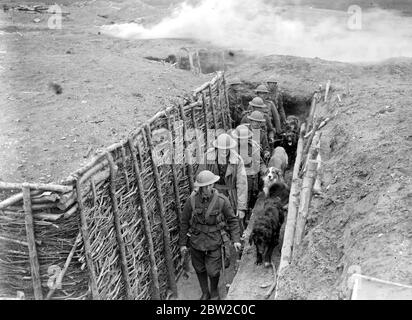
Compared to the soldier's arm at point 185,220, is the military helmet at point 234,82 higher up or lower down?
higher up

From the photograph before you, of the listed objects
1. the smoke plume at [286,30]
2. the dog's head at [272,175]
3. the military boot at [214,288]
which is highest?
the smoke plume at [286,30]

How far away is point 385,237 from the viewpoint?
4562 millimetres

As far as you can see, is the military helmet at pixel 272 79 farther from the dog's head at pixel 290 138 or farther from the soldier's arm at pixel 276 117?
the dog's head at pixel 290 138

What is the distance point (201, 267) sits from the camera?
709 cm

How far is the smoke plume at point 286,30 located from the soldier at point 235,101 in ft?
13.3

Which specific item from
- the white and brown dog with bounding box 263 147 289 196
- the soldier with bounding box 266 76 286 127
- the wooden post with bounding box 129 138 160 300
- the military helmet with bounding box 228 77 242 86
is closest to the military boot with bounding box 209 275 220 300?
the wooden post with bounding box 129 138 160 300

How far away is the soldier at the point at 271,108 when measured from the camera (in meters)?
10.5

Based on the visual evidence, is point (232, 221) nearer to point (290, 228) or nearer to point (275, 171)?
point (290, 228)

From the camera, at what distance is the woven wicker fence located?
4.80 metres

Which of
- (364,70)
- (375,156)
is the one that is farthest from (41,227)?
(364,70)

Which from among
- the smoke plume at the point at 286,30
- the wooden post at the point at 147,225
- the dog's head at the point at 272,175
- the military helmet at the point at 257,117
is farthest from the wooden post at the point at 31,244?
the smoke plume at the point at 286,30

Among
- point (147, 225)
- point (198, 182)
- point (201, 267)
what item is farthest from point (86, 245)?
point (201, 267)

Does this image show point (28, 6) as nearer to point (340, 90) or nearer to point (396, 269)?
point (340, 90)

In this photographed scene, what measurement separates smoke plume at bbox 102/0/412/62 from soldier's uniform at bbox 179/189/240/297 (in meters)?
10.1
